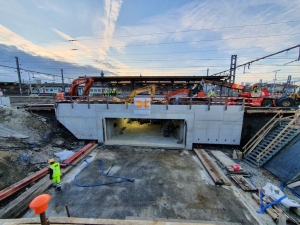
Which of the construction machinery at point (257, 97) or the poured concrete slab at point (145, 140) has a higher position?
the construction machinery at point (257, 97)

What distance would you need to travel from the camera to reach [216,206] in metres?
5.31

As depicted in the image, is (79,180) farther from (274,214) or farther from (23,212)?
(274,214)

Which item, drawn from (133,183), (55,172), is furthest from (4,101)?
(133,183)

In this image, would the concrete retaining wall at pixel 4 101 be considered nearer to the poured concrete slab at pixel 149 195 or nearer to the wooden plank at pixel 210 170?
the poured concrete slab at pixel 149 195

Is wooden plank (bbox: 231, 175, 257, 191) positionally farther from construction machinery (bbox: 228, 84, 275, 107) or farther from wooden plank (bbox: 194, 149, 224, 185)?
construction machinery (bbox: 228, 84, 275, 107)

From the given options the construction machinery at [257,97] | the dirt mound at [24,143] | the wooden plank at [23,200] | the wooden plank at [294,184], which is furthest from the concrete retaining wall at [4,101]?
the wooden plank at [294,184]

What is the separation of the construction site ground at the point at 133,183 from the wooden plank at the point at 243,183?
0.30 meters

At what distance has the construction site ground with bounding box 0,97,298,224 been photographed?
4988 millimetres

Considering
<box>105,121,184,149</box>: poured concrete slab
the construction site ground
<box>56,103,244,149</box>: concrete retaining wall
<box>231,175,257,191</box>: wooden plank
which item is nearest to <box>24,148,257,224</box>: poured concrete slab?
the construction site ground

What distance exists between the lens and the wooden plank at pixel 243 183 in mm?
6164

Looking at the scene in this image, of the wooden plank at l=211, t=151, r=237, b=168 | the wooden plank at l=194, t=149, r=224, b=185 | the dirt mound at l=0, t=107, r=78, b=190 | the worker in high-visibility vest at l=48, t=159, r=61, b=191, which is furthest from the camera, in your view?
the wooden plank at l=211, t=151, r=237, b=168

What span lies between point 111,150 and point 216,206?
307 inches

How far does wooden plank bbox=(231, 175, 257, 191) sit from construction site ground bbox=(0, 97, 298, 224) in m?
0.30

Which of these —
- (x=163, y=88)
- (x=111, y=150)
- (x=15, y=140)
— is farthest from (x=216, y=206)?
(x=163, y=88)
